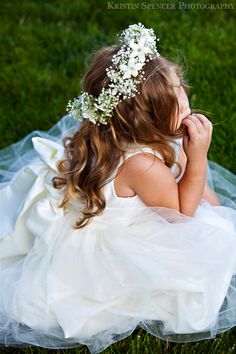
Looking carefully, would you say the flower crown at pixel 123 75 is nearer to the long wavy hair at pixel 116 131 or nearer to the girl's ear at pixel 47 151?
the long wavy hair at pixel 116 131

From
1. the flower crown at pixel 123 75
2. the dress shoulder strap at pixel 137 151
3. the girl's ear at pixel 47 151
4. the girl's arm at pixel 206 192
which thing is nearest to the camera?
the flower crown at pixel 123 75

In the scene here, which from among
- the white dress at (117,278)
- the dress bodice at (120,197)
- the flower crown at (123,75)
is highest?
the flower crown at (123,75)

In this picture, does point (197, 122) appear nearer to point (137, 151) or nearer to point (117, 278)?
point (137, 151)

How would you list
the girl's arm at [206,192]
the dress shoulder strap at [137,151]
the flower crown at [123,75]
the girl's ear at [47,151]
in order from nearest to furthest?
the flower crown at [123,75], the dress shoulder strap at [137,151], the girl's ear at [47,151], the girl's arm at [206,192]

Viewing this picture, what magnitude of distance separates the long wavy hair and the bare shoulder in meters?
0.05

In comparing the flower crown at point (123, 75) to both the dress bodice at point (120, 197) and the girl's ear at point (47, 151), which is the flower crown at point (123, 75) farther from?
the girl's ear at point (47, 151)

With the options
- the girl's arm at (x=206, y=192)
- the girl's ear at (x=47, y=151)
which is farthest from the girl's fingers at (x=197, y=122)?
the girl's ear at (x=47, y=151)

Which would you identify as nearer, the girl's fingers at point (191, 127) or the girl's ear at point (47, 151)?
the girl's fingers at point (191, 127)

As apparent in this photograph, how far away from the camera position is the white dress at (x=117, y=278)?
8.23 feet

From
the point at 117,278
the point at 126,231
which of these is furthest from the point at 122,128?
the point at 117,278

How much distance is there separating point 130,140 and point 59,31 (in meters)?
2.59

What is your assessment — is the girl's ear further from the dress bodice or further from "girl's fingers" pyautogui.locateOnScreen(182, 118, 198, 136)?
"girl's fingers" pyautogui.locateOnScreen(182, 118, 198, 136)

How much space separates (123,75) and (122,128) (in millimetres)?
211

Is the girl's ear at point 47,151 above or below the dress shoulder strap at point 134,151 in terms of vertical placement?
below
